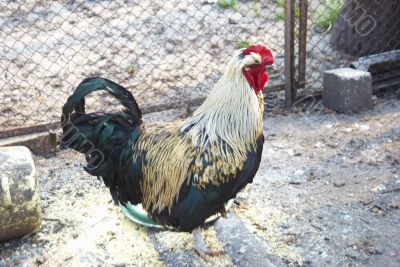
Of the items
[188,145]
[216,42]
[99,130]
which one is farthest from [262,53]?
[216,42]

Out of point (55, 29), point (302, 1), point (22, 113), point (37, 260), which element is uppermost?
point (302, 1)

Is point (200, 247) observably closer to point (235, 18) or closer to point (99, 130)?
point (99, 130)

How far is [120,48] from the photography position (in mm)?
6434

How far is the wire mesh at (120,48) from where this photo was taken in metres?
5.57

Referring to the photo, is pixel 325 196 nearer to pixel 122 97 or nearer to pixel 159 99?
pixel 122 97

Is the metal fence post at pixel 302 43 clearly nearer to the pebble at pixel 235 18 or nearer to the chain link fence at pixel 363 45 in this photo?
the chain link fence at pixel 363 45

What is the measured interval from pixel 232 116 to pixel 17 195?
56.5 inches

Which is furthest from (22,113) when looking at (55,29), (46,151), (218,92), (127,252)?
(218,92)

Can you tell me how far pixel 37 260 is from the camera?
3.51 meters

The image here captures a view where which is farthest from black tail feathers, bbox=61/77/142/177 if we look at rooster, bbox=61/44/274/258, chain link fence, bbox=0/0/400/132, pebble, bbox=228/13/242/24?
pebble, bbox=228/13/242/24

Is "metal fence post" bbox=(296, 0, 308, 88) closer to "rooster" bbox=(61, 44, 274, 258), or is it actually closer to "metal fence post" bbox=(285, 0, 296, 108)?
"metal fence post" bbox=(285, 0, 296, 108)

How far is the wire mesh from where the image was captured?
557 cm

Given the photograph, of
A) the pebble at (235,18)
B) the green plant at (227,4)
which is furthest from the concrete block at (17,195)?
the green plant at (227,4)

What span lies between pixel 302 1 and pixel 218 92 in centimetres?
238
